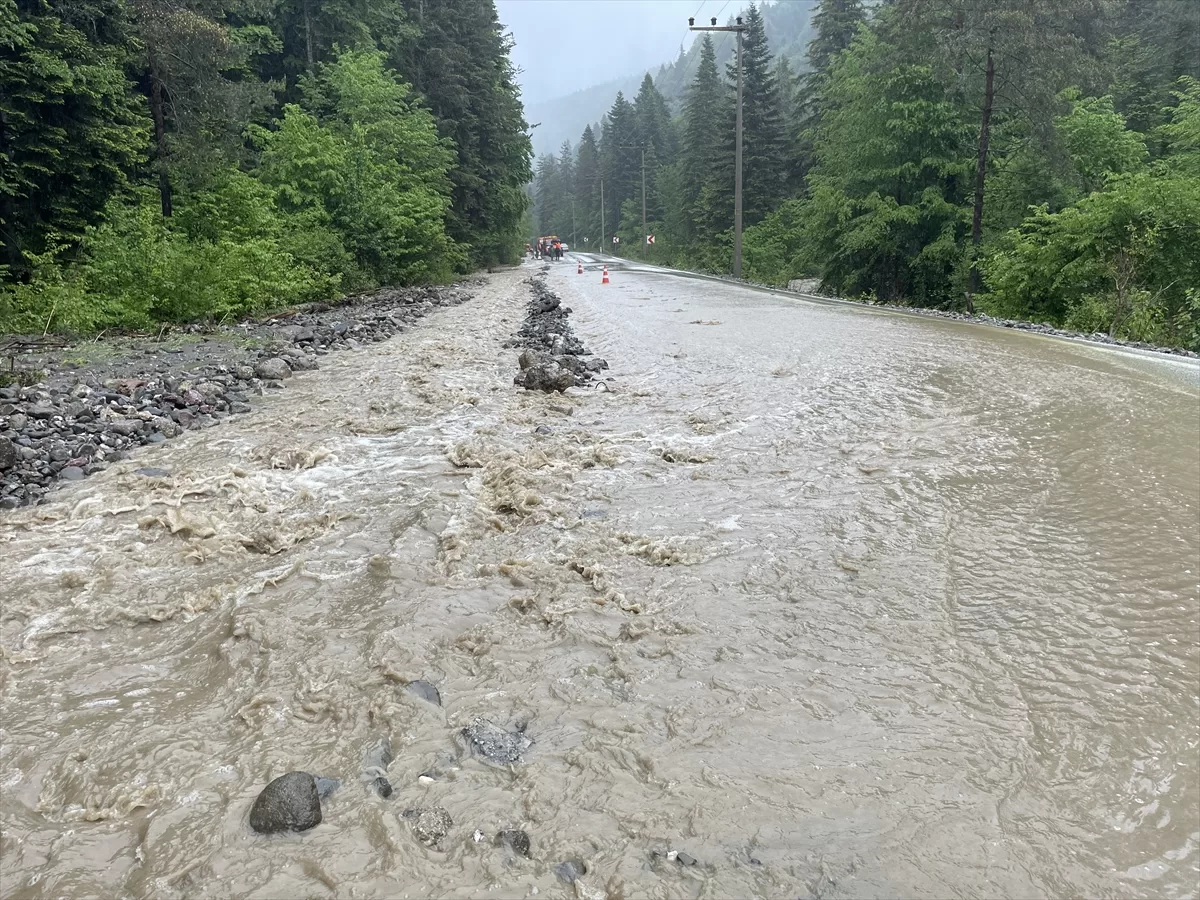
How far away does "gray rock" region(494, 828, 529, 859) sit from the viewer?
2433 millimetres

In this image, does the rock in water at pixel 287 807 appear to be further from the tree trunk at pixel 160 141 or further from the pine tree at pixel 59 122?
the tree trunk at pixel 160 141

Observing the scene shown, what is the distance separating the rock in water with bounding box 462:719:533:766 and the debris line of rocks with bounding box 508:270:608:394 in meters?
6.83

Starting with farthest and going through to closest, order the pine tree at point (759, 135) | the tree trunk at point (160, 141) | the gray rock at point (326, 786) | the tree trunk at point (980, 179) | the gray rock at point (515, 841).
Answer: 1. the pine tree at point (759, 135)
2. the tree trunk at point (980, 179)
3. the tree trunk at point (160, 141)
4. the gray rock at point (326, 786)
5. the gray rock at point (515, 841)

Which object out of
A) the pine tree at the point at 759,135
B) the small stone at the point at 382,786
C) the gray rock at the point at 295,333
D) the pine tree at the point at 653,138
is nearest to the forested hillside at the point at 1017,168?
the pine tree at the point at 759,135

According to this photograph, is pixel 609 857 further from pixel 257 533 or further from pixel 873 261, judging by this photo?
pixel 873 261

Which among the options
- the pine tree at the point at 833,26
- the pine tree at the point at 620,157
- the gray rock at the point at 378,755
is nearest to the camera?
the gray rock at the point at 378,755

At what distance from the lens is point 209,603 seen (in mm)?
4215

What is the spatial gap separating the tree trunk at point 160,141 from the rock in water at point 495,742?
16.8 meters

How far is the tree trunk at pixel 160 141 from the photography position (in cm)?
1589

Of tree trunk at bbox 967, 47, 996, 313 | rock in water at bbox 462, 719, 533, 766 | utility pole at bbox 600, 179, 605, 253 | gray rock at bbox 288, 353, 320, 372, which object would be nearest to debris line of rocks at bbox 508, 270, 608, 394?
gray rock at bbox 288, 353, 320, 372

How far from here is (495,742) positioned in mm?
2994

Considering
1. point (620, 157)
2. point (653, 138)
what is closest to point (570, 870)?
point (653, 138)

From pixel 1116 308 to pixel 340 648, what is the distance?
1628 centimetres

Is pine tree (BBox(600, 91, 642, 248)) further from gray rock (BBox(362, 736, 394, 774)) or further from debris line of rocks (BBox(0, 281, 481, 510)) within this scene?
gray rock (BBox(362, 736, 394, 774))
